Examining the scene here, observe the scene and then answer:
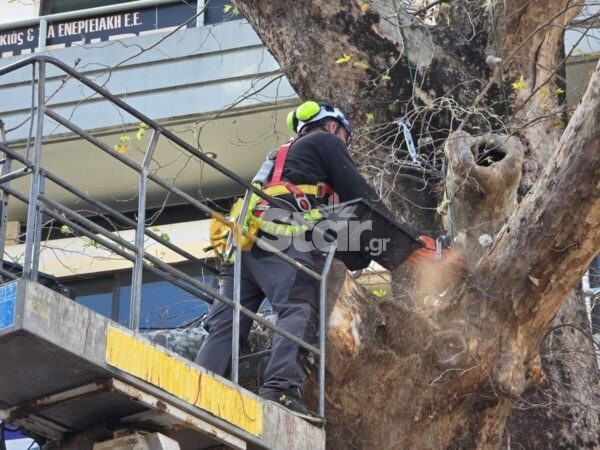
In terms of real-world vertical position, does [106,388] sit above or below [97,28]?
below

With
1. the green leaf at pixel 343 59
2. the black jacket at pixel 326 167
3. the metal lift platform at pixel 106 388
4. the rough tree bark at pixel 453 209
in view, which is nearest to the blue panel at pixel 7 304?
the metal lift platform at pixel 106 388

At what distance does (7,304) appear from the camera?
17.6 feet

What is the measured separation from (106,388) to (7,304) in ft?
2.12

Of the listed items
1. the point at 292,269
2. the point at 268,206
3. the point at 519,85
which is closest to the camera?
the point at 292,269

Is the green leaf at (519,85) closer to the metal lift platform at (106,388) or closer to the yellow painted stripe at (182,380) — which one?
the metal lift platform at (106,388)

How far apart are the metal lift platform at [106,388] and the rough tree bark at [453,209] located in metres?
0.71

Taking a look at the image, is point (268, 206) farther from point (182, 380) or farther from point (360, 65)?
point (360, 65)

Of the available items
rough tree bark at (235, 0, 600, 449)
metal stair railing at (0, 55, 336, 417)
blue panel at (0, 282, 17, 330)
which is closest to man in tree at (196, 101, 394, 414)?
metal stair railing at (0, 55, 336, 417)

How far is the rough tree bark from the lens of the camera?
7.12 metres

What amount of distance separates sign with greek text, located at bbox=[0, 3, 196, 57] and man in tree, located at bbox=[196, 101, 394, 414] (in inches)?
237

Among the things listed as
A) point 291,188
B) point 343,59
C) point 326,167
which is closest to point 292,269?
point 291,188

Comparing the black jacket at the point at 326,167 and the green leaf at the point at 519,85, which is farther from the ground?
the green leaf at the point at 519,85

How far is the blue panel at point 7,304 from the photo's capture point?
532cm

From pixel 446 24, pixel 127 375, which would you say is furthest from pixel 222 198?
A: pixel 127 375
